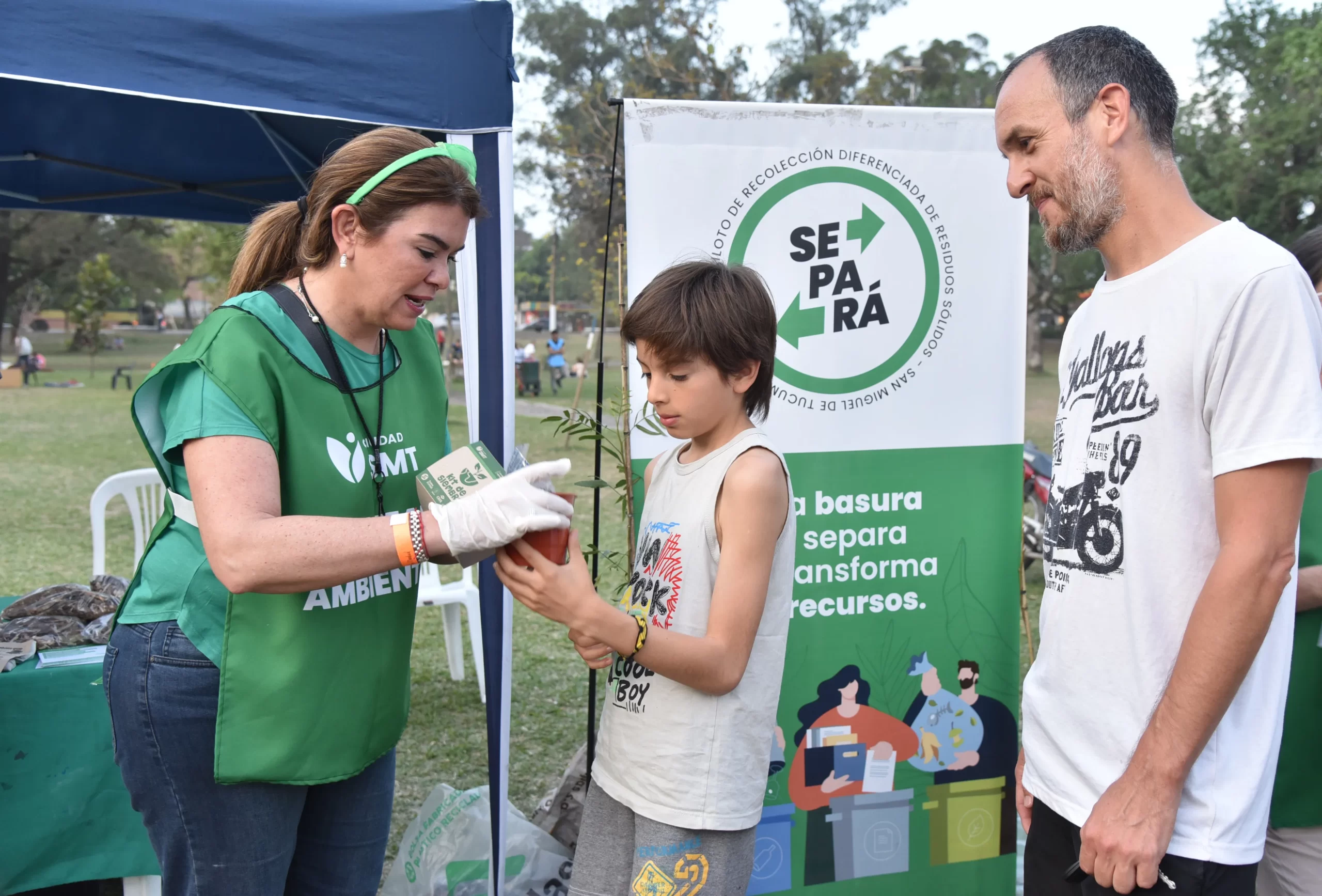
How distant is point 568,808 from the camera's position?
2.58m

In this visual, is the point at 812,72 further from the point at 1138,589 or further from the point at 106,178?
the point at 1138,589

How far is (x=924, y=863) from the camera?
8.08ft

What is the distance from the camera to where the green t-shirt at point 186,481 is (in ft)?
4.35

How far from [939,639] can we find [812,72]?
1895 cm

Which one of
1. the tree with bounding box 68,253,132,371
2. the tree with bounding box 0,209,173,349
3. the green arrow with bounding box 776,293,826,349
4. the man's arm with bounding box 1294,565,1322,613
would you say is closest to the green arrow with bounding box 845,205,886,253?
the green arrow with bounding box 776,293,826,349

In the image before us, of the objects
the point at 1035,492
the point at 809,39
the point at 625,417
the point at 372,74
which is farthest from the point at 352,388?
the point at 809,39

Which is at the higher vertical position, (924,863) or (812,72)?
(812,72)

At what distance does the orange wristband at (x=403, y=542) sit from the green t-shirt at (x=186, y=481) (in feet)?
0.75

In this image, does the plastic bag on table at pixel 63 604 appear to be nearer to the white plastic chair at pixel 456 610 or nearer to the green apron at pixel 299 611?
the white plastic chair at pixel 456 610

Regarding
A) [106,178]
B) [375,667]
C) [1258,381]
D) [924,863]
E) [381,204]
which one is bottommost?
[924,863]

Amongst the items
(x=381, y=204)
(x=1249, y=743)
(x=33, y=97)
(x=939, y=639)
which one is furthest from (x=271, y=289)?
(x=33, y=97)

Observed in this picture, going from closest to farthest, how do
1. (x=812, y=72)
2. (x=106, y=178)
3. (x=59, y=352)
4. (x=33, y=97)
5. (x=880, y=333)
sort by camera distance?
(x=880, y=333), (x=33, y=97), (x=106, y=178), (x=812, y=72), (x=59, y=352)

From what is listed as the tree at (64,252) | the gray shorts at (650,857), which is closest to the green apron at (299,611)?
the gray shorts at (650,857)

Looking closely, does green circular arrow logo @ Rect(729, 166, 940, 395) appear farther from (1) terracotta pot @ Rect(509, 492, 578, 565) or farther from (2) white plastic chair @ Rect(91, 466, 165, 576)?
(2) white plastic chair @ Rect(91, 466, 165, 576)
